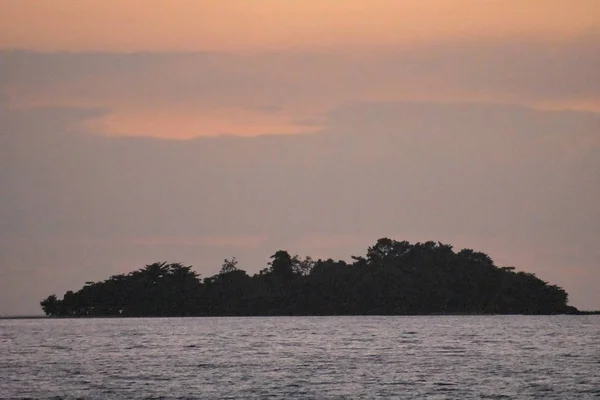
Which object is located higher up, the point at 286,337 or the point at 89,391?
the point at 286,337

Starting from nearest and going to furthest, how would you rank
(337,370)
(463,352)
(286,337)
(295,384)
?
(295,384) → (337,370) → (463,352) → (286,337)

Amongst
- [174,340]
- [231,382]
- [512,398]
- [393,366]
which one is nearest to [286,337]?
[174,340]

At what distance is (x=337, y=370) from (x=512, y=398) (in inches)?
931

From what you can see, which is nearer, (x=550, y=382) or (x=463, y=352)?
(x=550, y=382)

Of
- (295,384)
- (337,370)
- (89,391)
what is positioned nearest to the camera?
(89,391)

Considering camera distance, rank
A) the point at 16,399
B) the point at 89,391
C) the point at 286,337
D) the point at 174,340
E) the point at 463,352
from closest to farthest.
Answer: the point at 16,399
the point at 89,391
the point at 463,352
the point at 174,340
the point at 286,337

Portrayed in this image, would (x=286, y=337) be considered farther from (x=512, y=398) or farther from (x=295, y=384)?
(x=512, y=398)

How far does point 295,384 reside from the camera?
259 feet

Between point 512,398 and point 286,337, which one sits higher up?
point 286,337

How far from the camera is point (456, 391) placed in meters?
73.6

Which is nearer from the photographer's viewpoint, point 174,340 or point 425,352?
point 425,352

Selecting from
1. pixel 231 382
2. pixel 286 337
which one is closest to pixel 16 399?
pixel 231 382

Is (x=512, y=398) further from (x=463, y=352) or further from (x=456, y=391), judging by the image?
(x=463, y=352)

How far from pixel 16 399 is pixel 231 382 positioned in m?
17.1
